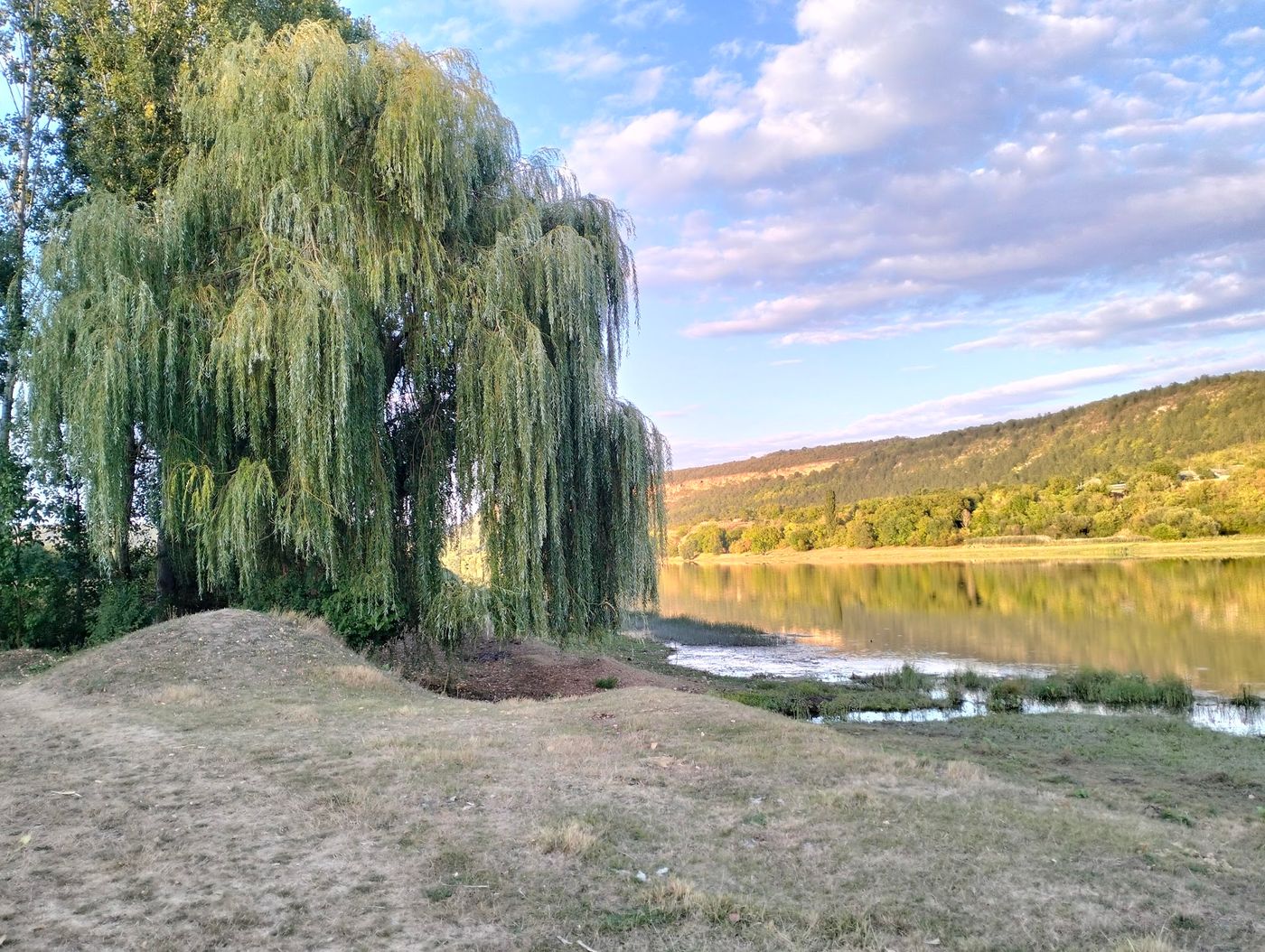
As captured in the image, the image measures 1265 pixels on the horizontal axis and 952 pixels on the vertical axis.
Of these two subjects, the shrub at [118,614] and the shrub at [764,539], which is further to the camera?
the shrub at [764,539]

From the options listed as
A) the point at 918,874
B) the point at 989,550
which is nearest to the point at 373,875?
the point at 918,874

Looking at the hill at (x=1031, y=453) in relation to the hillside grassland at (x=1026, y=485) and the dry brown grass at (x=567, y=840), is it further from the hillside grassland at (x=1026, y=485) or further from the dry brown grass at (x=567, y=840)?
the dry brown grass at (x=567, y=840)

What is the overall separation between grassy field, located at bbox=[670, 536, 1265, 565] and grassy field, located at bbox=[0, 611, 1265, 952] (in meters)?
66.3

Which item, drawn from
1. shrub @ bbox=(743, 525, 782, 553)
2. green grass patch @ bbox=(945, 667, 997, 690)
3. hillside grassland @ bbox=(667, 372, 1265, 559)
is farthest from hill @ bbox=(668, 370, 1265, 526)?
green grass patch @ bbox=(945, 667, 997, 690)

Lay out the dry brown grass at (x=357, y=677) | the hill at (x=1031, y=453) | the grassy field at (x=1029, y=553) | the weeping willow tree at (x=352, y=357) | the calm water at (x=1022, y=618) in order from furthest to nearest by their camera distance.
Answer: the hill at (x=1031, y=453) < the grassy field at (x=1029, y=553) < the calm water at (x=1022, y=618) < the weeping willow tree at (x=352, y=357) < the dry brown grass at (x=357, y=677)

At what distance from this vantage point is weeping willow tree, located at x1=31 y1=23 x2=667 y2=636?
13.0 metres

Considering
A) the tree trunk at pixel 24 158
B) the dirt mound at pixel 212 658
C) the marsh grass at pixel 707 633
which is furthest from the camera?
the marsh grass at pixel 707 633

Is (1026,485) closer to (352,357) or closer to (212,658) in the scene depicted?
(352,357)

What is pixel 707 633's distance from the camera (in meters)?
33.5

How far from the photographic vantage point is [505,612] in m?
13.7

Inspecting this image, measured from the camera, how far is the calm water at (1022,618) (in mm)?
23531

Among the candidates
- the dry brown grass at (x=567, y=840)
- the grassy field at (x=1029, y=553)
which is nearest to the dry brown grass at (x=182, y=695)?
the dry brown grass at (x=567, y=840)

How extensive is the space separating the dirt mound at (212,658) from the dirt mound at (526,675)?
8.17 ft

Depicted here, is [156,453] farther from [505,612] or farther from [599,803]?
[599,803]
